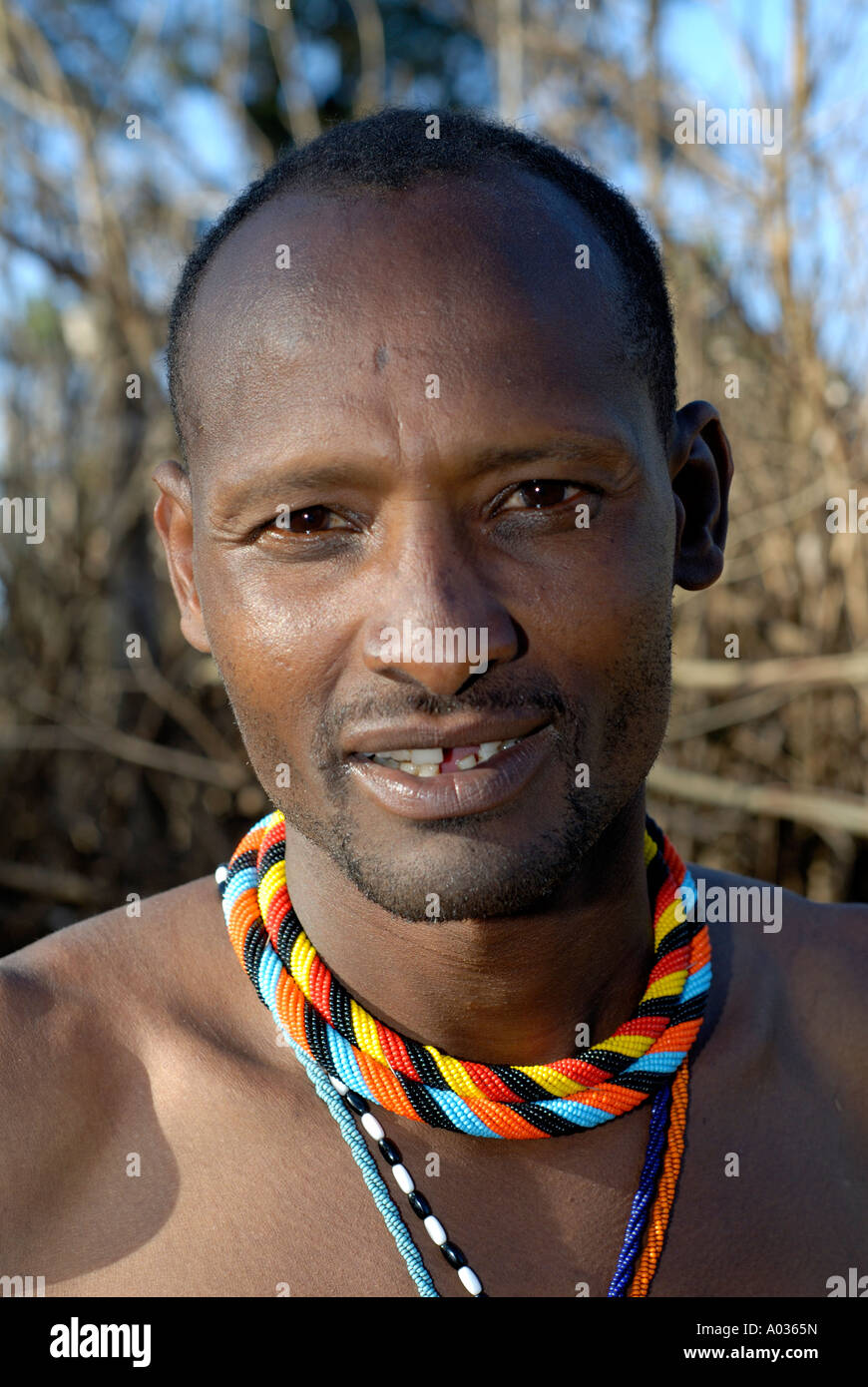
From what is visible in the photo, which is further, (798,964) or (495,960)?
(798,964)

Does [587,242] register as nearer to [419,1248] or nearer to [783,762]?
[419,1248]

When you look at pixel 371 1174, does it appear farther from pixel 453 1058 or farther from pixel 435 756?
pixel 435 756

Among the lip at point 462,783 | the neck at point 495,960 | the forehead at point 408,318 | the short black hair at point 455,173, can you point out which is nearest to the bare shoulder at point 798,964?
the neck at point 495,960

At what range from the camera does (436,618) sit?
156 cm

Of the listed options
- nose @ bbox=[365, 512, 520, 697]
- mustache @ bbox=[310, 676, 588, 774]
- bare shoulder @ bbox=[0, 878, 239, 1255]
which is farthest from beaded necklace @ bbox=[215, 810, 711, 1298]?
nose @ bbox=[365, 512, 520, 697]

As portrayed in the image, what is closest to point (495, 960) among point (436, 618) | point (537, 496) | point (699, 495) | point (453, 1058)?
point (453, 1058)

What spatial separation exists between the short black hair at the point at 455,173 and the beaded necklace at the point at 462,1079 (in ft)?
2.56

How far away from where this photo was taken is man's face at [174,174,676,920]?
162 centimetres

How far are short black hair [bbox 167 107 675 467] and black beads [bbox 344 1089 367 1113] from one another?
37.6 inches

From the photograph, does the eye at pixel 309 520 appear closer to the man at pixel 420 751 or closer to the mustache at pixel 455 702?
the man at pixel 420 751

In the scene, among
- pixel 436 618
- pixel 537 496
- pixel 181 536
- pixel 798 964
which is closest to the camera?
pixel 436 618

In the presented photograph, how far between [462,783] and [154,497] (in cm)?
364

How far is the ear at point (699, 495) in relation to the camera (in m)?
2.07

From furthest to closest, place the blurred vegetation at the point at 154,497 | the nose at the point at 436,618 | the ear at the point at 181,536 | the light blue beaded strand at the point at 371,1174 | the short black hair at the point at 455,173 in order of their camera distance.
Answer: the blurred vegetation at the point at 154,497 → the ear at the point at 181,536 → the short black hair at the point at 455,173 → the light blue beaded strand at the point at 371,1174 → the nose at the point at 436,618
